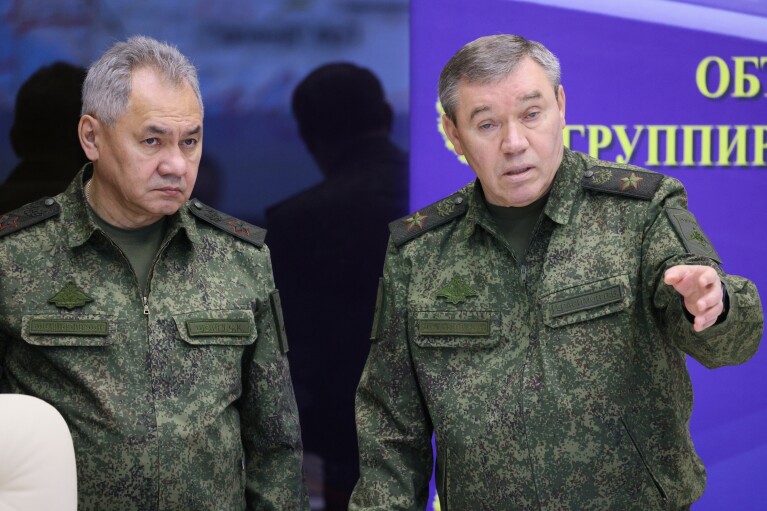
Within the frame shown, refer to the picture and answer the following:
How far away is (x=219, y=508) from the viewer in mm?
2844

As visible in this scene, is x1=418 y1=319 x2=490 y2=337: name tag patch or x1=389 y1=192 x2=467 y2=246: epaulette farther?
x1=389 y1=192 x2=467 y2=246: epaulette

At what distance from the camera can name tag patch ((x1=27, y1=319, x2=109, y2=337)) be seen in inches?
108

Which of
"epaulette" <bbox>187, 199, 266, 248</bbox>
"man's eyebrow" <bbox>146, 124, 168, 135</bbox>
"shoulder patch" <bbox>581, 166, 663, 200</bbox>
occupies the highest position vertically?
"man's eyebrow" <bbox>146, 124, 168, 135</bbox>

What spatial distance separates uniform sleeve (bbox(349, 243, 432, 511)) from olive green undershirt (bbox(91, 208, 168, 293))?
59 centimetres

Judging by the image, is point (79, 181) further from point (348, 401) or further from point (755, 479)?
point (755, 479)

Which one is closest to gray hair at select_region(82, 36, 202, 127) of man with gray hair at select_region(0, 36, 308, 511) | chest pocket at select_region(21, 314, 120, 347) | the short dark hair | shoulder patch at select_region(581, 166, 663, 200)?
man with gray hair at select_region(0, 36, 308, 511)

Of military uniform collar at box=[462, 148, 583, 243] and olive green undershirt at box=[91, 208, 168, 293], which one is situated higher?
military uniform collar at box=[462, 148, 583, 243]

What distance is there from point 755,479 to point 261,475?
1877 mm

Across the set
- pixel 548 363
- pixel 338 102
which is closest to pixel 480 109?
pixel 548 363

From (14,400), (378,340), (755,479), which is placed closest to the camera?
(14,400)

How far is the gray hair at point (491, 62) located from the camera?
9.00ft

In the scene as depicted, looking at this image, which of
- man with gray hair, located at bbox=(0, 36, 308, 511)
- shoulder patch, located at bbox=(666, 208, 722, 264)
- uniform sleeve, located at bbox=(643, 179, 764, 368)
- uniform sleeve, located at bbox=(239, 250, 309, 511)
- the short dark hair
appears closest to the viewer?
uniform sleeve, located at bbox=(643, 179, 764, 368)

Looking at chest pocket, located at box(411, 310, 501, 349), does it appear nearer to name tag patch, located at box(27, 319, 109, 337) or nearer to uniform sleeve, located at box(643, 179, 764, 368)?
uniform sleeve, located at box(643, 179, 764, 368)

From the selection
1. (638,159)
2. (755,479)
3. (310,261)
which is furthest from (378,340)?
(755,479)
